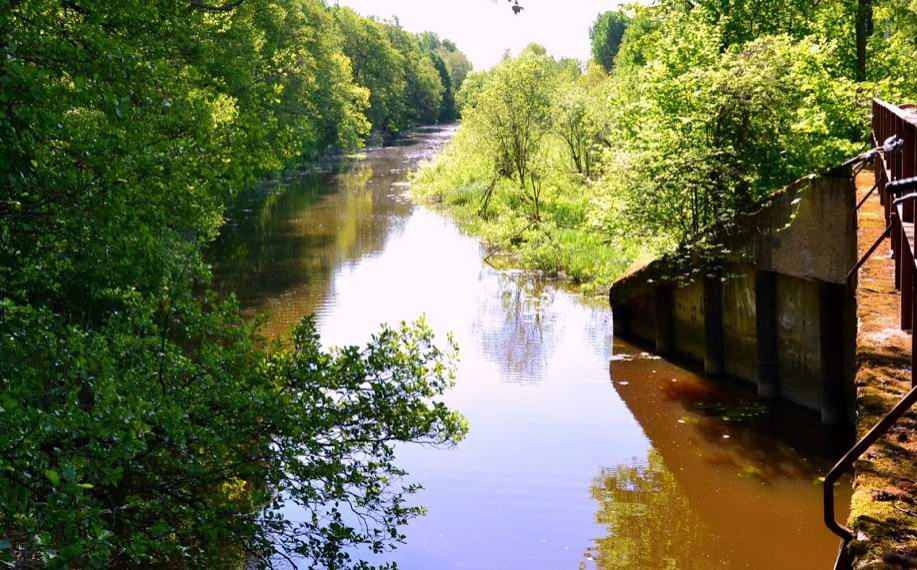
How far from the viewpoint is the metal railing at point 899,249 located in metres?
3.38

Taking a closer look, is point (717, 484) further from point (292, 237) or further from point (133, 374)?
point (292, 237)

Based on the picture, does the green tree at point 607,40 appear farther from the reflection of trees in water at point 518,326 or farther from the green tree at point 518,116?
the reflection of trees in water at point 518,326

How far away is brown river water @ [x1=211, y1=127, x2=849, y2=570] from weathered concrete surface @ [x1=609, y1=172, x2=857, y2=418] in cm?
52

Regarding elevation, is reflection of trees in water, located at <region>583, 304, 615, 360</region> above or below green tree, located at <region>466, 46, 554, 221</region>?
below

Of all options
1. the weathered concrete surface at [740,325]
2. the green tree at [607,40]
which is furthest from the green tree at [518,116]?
the green tree at [607,40]

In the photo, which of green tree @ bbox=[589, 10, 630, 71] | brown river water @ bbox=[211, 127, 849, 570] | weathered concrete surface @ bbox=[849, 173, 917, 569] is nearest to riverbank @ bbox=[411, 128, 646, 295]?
brown river water @ bbox=[211, 127, 849, 570]

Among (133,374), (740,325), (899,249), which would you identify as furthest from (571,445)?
(133,374)

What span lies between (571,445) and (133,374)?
9.40 meters

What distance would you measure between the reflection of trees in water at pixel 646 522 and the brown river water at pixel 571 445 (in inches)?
1.0

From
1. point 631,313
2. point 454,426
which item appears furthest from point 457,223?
point 454,426

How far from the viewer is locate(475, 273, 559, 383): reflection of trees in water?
1925 cm

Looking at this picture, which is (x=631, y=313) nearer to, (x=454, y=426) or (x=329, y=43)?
(x=454, y=426)

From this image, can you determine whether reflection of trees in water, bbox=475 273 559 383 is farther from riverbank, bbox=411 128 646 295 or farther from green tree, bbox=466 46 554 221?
green tree, bbox=466 46 554 221

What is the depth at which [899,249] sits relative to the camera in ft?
24.8
